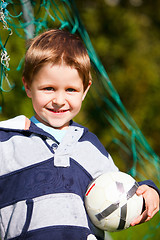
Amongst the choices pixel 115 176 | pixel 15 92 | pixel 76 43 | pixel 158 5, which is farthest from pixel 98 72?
pixel 158 5

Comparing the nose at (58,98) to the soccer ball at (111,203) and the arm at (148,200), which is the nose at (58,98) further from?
the arm at (148,200)

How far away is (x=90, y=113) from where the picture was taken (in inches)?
272

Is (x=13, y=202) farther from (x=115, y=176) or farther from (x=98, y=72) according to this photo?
(x=98, y=72)

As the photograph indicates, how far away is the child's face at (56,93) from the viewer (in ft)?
6.07

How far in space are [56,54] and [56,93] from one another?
19 centimetres

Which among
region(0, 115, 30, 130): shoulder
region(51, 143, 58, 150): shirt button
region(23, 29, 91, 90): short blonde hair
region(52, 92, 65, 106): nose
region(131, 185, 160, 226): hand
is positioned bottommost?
region(131, 185, 160, 226): hand

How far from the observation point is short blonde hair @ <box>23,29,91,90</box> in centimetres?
187

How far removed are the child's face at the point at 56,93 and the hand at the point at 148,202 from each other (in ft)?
1.77

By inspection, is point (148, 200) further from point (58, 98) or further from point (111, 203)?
point (58, 98)

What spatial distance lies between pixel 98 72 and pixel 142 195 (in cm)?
132

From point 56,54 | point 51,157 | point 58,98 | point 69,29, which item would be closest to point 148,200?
point 51,157

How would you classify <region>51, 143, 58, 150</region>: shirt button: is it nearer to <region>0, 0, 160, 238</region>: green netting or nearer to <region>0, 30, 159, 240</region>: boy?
<region>0, 30, 159, 240</region>: boy

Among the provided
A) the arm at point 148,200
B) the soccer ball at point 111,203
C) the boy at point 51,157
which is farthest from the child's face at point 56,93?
the arm at point 148,200

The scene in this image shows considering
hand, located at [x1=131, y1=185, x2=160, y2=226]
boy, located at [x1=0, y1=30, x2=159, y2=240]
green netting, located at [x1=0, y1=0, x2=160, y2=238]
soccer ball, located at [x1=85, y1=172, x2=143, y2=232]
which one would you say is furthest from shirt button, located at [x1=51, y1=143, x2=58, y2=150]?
green netting, located at [x1=0, y1=0, x2=160, y2=238]
